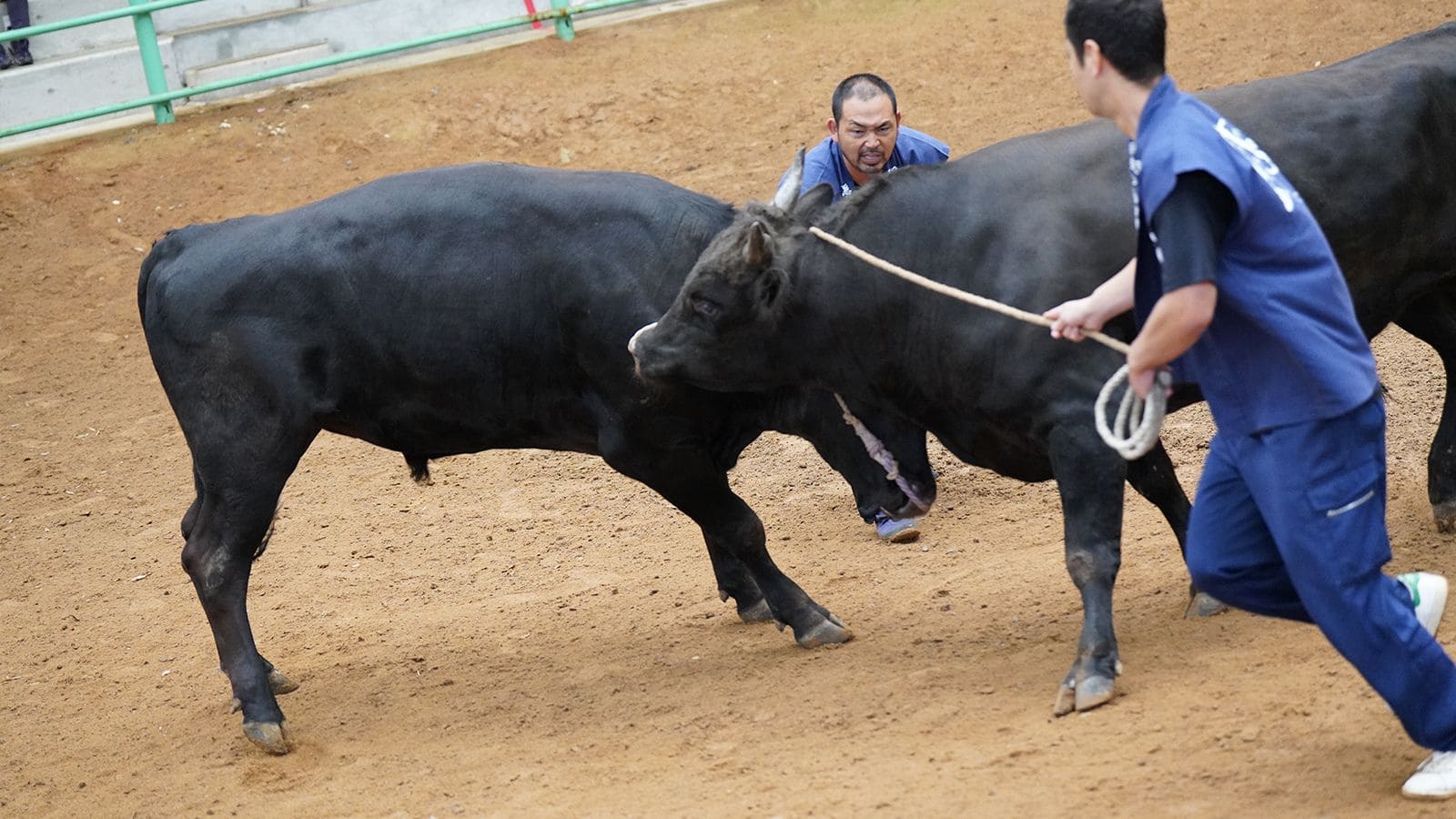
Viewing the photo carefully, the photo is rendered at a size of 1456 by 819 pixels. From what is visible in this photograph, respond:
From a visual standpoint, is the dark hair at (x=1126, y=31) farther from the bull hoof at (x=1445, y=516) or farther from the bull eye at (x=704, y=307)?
the bull hoof at (x=1445, y=516)

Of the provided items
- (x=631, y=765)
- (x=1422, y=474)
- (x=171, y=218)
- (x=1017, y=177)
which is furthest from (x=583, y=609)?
(x=171, y=218)

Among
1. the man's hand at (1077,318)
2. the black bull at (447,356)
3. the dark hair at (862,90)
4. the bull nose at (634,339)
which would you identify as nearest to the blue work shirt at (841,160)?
the dark hair at (862,90)

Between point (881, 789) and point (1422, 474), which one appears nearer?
point (881, 789)

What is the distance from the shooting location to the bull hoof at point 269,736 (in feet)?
19.4

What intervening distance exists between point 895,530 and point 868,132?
1.76 m

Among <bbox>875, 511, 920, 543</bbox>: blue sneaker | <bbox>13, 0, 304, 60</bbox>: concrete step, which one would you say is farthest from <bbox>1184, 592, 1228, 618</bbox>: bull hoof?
<bbox>13, 0, 304, 60</bbox>: concrete step

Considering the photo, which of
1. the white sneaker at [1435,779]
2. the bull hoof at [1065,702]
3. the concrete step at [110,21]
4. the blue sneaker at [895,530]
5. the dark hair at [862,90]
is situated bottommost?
the blue sneaker at [895,530]

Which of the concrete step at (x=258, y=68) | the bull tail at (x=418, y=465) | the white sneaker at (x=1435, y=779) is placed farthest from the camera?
the concrete step at (x=258, y=68)

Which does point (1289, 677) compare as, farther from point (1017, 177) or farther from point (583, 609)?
point (583, 609)

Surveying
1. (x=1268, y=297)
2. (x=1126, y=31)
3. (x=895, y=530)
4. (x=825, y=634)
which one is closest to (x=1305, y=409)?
(x=1268, y=297)

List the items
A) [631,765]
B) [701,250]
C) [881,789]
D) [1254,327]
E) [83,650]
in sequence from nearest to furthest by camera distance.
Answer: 1. [1254,327]
2. [881,789]
3. [631,765]
4. [701,250]
5. [83,650]

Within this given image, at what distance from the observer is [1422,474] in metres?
6.77

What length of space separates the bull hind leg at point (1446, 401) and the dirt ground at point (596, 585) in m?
0.15

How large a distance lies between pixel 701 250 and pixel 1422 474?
322cm
